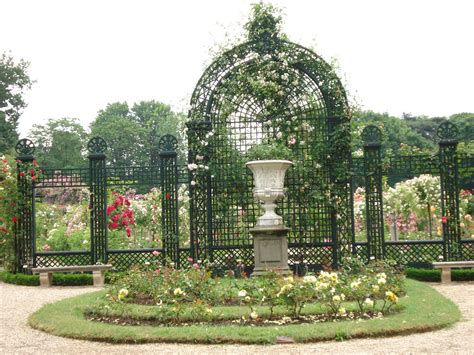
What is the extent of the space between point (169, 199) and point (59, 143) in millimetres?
26324

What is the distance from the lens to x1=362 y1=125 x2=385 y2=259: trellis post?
1142cm

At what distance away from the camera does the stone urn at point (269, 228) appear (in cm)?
1012

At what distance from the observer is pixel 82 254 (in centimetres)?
1207

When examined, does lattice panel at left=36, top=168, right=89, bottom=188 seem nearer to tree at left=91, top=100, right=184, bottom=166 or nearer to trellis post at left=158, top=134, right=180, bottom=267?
trellis post at left=158, top=134, right=180, bottom=267

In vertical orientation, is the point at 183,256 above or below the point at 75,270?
above

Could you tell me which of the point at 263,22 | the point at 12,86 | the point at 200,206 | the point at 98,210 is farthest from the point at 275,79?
the point at 12,86

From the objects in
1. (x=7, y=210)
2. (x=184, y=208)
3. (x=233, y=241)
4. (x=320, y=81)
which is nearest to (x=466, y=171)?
(x=320, y=81)

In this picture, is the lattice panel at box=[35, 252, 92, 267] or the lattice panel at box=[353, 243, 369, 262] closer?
the lattice panel at box=[353, 243, 369, 262]

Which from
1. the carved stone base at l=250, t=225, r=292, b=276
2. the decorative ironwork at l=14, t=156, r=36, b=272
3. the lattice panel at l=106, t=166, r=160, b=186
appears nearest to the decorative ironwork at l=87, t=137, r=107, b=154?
the lattice panel at l=106, t=166, r=160, b=186

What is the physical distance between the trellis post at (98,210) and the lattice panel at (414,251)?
5.24 meters

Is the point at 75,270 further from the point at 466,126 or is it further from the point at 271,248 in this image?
the point at 466,126

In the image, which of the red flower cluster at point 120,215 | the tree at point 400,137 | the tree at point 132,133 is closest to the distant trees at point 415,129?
the tree at point 400,137

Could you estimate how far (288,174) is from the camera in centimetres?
1163

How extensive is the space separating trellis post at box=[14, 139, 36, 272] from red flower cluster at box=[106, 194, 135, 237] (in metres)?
1.76
